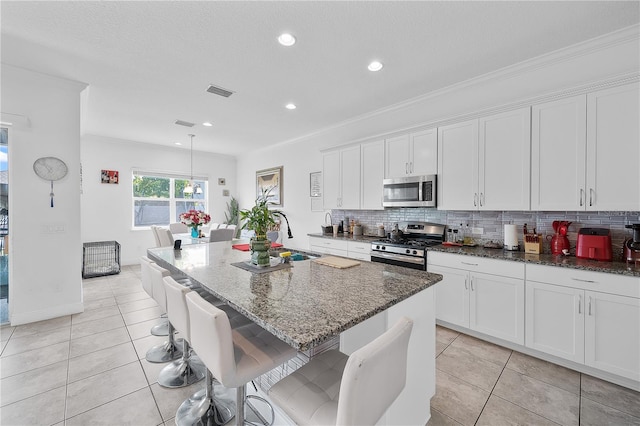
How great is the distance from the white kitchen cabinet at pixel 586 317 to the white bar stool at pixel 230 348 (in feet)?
7.27

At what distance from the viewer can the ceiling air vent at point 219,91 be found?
326cm

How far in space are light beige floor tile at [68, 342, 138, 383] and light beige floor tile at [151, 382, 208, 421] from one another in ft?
1.85

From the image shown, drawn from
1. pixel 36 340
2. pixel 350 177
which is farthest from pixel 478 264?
pixel 36 340

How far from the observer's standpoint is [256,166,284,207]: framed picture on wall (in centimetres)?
598

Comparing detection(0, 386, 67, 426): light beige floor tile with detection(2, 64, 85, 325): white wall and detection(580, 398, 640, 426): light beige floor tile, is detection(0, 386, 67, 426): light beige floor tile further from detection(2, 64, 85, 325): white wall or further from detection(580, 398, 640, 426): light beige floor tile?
detection(580, 398, 640, 426): light beige floor tile

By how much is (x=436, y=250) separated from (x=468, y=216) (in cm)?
70

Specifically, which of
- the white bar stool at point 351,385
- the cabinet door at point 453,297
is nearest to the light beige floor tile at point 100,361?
the white bar stool at point 351,385

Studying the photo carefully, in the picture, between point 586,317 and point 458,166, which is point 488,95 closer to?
point 458,166

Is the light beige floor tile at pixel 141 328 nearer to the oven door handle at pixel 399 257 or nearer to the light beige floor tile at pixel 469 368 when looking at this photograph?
the oven door handle at pixel 399 257

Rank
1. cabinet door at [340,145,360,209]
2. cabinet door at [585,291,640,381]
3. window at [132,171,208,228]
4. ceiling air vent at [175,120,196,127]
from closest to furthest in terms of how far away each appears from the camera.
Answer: cabinet door at [585,291,640,381] < cabinet door at [340,145,360,209] < ceiling air vent at [175,120,196,127] < window at [132,171,208,228]

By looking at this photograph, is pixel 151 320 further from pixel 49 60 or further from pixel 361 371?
pixel 361 371

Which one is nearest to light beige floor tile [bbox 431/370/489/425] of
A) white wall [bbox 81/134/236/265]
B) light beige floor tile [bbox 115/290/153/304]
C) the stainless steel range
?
the stainless steel range

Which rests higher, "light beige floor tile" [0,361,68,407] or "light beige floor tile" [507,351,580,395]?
"light beige floor tile" [507,351,580,395]

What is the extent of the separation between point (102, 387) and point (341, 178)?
3.55m
